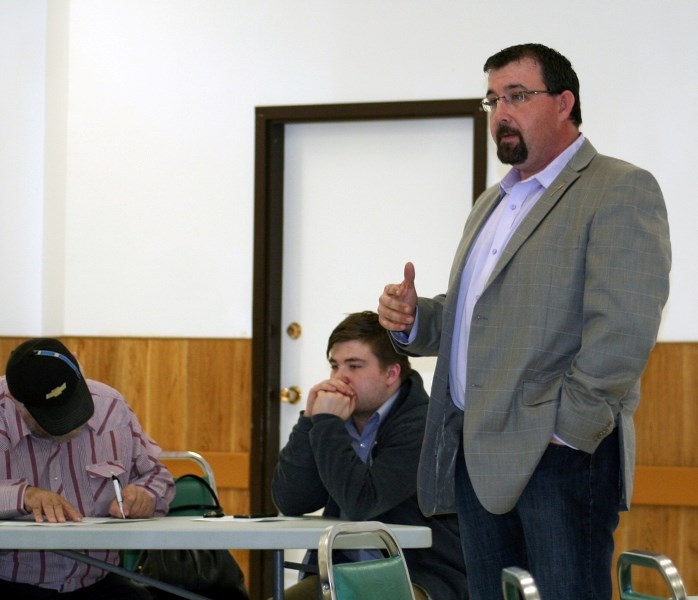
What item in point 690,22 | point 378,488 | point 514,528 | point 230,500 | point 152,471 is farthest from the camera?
point 230,500

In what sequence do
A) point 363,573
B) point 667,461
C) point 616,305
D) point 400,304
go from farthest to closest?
point 667,461, point 400,304, point 616,305, point 363,573

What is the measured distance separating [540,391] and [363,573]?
0.57m

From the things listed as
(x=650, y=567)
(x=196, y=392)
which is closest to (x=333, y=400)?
(x=650, y=567)

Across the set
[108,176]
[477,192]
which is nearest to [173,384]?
[108,176]

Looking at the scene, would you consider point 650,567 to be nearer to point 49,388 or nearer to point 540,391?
point 540,391

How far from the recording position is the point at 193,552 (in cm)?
339

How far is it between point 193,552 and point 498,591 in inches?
47.6

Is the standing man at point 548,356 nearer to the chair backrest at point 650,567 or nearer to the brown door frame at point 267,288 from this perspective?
the chair backrest at point 650,567

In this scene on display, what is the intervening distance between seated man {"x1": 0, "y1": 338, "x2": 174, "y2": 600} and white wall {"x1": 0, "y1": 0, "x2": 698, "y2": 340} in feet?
7.58

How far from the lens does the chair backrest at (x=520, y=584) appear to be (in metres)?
1.64

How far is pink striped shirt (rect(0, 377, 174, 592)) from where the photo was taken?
3.15 meters

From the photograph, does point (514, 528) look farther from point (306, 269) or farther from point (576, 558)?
point (306, 269)

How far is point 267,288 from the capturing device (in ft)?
18.4

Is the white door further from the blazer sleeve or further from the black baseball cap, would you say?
the blazer sleeve
